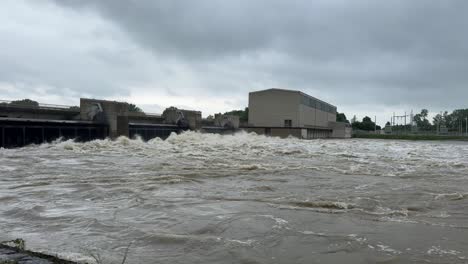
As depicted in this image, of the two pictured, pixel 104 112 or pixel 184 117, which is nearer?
pixel 104 112

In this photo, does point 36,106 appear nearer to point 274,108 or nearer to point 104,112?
point 104,112

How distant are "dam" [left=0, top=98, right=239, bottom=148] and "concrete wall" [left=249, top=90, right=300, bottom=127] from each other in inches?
1309

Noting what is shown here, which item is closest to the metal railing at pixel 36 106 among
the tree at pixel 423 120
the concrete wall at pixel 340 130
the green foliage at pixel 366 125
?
the concrete wall at pixel 340 130

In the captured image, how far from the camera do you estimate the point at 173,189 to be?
10430mm

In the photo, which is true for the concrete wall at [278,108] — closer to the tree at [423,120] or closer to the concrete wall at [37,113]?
the concrete wall at [37,113]

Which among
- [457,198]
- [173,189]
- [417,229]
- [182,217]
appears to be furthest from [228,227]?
[457,198]

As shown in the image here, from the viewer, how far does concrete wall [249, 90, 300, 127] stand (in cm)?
7675

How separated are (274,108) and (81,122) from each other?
170ft

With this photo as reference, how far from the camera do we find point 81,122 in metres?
30.2

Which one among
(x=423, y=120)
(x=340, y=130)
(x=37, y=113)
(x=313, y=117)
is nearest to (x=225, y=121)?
(x=313, y=117)

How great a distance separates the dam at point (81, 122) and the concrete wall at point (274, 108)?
1309 inches

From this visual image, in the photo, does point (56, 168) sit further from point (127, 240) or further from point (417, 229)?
point (417, 229)

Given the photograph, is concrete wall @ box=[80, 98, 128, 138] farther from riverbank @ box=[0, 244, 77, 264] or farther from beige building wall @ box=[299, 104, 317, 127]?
beige building wall @ box=[299, 104, 317, 127]

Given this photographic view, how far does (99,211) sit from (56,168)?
8162mm
